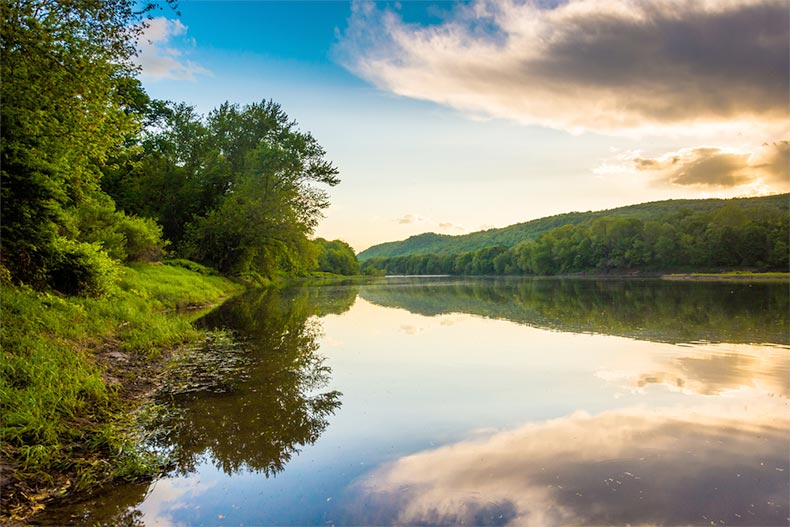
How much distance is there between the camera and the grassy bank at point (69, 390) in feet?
17.4

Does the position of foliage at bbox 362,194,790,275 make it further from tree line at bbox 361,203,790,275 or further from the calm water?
the calm water

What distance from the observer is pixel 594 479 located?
5.52 meters

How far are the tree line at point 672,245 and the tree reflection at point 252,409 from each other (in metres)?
107

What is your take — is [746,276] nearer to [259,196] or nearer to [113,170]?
[259,196]

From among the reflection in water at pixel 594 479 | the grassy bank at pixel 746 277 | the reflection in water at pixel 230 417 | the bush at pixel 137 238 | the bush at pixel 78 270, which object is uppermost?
the bush at pixel 137 238

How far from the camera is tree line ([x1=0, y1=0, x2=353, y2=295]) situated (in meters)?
10.2

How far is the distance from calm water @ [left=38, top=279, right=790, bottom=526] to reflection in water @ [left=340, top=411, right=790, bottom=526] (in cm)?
2

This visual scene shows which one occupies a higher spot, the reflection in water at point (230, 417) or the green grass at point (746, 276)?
the green grass at point (746, 276)

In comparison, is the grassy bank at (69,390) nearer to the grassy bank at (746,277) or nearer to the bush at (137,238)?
the bush at (137,238)

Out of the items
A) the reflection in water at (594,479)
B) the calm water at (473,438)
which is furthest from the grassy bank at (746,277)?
the reflection in water at (594,479)

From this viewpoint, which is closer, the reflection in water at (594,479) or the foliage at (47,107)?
the reflection in water at (594,479)

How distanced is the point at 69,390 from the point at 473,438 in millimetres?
6257

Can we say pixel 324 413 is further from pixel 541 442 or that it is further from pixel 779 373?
pixel 779 373

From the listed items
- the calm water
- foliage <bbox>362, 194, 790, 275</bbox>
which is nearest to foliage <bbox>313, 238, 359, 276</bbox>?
foliage <bbox>362, 194, 790, 275</bbox>
